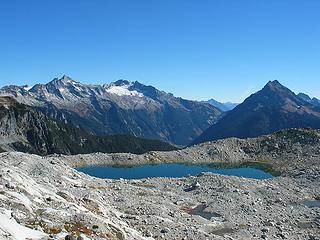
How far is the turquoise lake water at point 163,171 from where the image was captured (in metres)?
116

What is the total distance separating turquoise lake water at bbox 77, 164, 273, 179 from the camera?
116 meters

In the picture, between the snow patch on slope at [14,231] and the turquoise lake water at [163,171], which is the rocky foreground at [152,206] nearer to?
the snow patch on slope at [14,231]

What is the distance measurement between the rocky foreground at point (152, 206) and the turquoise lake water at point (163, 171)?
712 inches

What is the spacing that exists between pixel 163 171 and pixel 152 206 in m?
66.0

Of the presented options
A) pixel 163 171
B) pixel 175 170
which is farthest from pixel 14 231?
pixel 175 170

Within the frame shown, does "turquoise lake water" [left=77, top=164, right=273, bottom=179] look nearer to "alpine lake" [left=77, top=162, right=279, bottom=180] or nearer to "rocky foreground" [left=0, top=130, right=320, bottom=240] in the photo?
"alpine lake" [left=77, top=162, right=279, bottom=180]

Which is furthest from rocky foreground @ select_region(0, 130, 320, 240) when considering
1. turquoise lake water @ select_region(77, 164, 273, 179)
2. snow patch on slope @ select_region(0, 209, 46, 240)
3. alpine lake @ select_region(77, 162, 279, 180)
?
alpine lake @ select_region(77, 162, 279, 180)

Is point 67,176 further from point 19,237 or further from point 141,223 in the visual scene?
point 19,237

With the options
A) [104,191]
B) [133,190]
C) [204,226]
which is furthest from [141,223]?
[133,190]

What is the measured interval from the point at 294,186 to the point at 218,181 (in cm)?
1448

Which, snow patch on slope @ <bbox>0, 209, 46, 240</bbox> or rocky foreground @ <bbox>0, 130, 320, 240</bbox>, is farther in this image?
rocky foreground @ <bbox>0, 130, 320, 240</bbox>

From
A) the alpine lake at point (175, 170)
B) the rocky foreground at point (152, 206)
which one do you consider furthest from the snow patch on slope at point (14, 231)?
the alpine lake at point (175, 170)

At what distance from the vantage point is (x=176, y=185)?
275 ft

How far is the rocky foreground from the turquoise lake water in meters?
18.1
